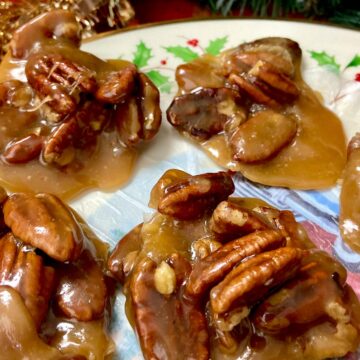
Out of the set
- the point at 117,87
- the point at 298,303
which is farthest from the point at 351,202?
the point at 117,87

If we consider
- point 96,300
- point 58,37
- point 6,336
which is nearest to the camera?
point 6,336

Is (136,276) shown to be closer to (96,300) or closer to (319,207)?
(96,300)

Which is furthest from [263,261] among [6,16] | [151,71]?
[6,16]

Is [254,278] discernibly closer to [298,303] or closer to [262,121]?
[298,303]

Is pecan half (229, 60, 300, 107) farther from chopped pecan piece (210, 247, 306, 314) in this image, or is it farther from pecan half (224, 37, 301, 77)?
chopped pecan piece (210, 247, 306, 314)

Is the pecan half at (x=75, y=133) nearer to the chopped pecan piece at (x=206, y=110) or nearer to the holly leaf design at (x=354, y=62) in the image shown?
the chopped pecan piece at (x=206, y=110)

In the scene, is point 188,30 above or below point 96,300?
above

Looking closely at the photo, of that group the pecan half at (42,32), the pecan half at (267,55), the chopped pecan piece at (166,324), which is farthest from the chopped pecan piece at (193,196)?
the pecan half at (42,32)

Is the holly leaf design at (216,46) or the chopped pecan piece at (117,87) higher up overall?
the chopped pecan piece at (117,87)

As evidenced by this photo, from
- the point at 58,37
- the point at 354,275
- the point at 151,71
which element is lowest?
the point at 354,275
